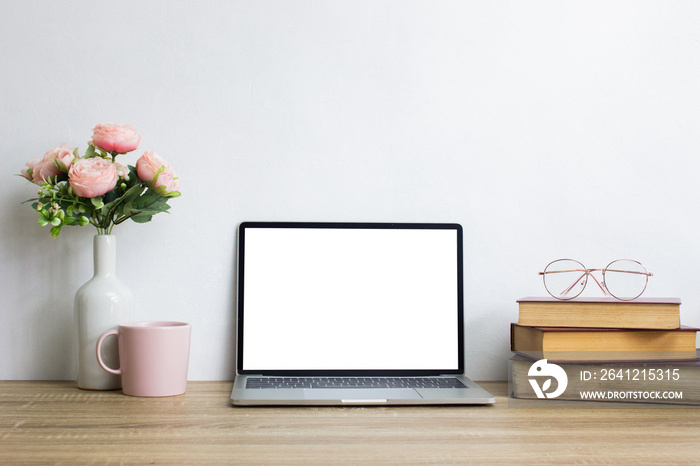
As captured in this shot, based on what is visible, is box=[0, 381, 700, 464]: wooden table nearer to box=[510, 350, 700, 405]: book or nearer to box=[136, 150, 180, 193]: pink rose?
box=[510, 350, 700, 405]: book

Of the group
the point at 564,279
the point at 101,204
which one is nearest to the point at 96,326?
the point at 101,204

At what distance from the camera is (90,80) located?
1.10 meters

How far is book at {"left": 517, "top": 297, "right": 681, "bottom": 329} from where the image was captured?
949 millimetres

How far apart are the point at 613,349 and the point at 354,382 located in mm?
433

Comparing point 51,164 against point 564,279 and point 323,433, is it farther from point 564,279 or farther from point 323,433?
point 564,279

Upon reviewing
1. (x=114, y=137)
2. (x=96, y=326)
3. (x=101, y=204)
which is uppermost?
(x=114, y=137)

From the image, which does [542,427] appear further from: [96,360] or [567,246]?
[96,360]

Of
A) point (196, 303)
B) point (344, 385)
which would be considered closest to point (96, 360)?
point (196, 303)

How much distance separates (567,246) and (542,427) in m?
0.46

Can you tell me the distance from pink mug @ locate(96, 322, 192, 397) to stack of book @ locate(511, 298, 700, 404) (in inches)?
21.7

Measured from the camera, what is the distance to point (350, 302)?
1086 mm

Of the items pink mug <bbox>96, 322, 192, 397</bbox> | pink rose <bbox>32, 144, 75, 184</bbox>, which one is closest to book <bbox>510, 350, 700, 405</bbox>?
pink mug <bbox>96, 322, 192, 397</bbox>

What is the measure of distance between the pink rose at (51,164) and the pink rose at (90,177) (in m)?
0.03

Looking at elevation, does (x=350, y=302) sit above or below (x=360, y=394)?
above
